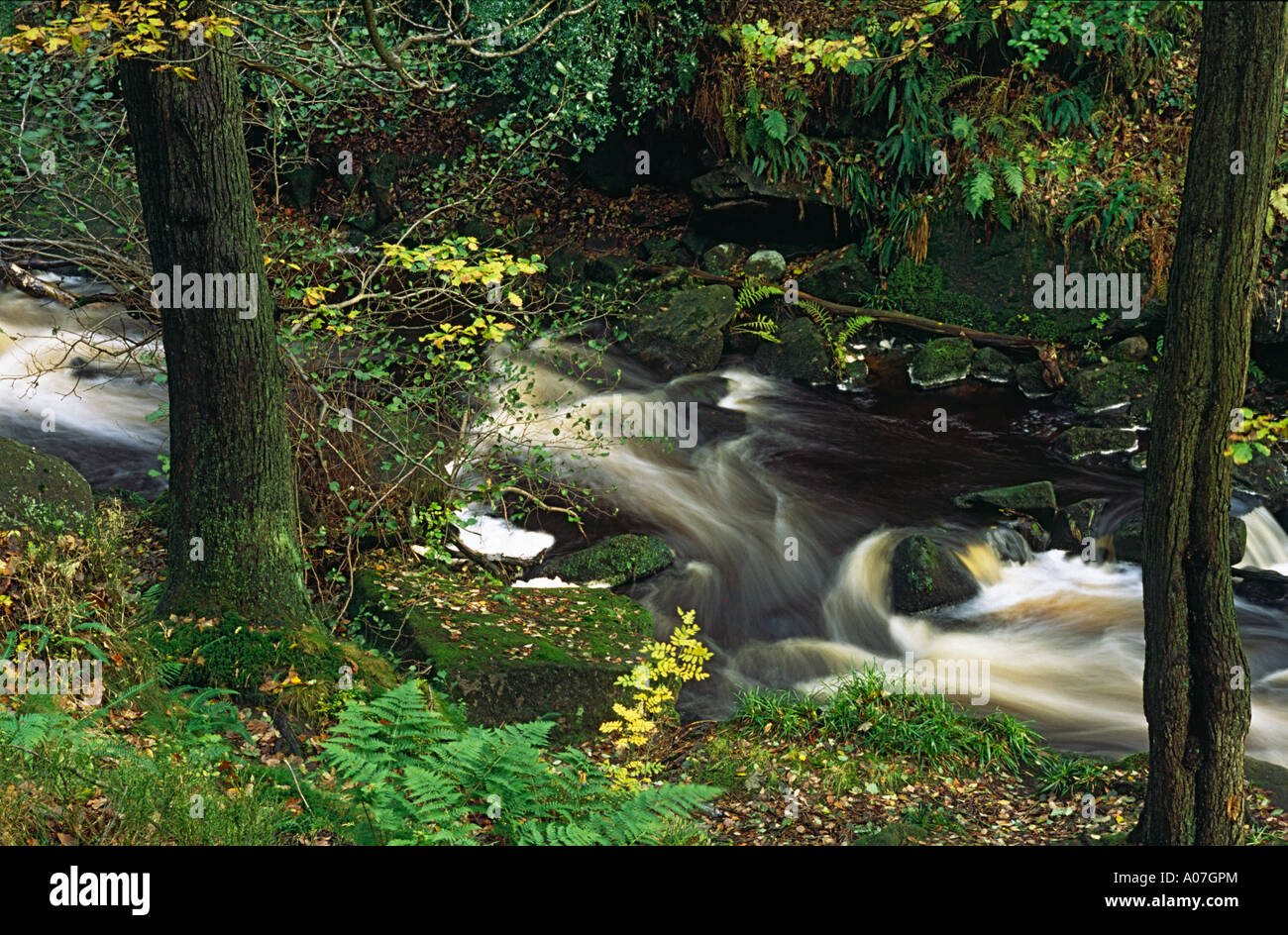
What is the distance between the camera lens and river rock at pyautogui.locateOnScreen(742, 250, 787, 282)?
13.8 m

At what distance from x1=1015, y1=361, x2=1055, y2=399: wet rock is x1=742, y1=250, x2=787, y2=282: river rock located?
3.04 metres

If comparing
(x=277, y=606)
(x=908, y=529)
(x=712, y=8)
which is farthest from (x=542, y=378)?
(x=277, y=606)

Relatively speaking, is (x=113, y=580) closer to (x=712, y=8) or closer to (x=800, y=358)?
(x=800, y=358)

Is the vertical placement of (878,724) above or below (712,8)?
below

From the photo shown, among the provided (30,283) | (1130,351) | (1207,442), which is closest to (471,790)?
(1207,442)

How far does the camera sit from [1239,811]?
4.40 metres

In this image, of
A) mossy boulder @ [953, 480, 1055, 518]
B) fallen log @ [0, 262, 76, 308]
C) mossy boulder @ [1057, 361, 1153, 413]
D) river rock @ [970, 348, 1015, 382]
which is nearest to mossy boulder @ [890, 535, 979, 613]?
mossy boulder @ [953, 480, 1055, 518]

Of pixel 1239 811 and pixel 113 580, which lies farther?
pixel 113 580

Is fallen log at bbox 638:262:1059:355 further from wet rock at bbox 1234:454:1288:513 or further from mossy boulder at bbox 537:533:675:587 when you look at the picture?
mossy boulder at bbox 537:533:675:587

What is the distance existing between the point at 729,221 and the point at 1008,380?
3954mm

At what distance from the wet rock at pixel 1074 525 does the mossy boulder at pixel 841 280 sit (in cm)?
454

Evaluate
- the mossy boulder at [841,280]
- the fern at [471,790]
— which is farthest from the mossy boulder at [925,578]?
the mossy boulder at [841,280]

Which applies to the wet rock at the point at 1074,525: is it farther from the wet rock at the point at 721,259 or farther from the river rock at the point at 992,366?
the wet rock at the point at 721,259

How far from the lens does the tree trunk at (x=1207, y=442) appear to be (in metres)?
4.05
